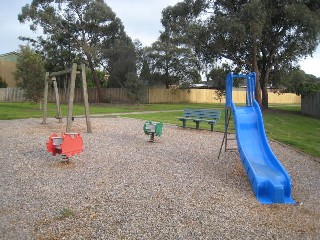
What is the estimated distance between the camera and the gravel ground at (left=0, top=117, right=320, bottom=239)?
4539 mm

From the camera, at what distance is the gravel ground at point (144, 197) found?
454 cm

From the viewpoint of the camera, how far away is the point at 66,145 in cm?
761

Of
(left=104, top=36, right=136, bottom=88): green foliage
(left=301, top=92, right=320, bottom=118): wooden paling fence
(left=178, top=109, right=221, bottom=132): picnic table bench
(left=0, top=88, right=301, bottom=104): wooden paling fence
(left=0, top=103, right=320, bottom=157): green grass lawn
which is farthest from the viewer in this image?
(left=0, top=88, right=301, bottom=104): wooden paling fence

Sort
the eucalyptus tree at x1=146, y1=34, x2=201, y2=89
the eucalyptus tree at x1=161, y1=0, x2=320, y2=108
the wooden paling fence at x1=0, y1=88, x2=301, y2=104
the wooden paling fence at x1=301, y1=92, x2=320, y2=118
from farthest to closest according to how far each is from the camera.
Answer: the eucalyptus tree at x1=146, y1=34, x2=201, y2=89, the wooden paling fence at x1=0, y1=88, x2=301, y2=104, the wooden paling fence at x1=301, y1=92, x2=320, y2=118, the eucalyptus tree at x1=161, y1=0, x2=320, y2=108

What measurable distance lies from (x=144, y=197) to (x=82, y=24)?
3338cm

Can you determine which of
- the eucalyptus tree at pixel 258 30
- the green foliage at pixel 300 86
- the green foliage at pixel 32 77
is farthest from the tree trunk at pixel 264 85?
the green foliage at pixel 32 77

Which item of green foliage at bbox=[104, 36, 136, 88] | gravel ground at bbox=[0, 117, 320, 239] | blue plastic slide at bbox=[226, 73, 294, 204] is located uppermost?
green foliage at bbox=[104, 36, 136, 88]

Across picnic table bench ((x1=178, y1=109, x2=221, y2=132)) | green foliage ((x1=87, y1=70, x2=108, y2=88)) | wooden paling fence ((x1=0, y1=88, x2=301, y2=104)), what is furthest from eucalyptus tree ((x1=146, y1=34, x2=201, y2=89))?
picnic table bench ((x1=178, y1=109, x2=221, y2=132))

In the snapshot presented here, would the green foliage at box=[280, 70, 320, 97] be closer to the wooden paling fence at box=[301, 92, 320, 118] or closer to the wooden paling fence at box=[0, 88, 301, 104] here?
the wooden paling fence at box=[301, 92, 320, 118]

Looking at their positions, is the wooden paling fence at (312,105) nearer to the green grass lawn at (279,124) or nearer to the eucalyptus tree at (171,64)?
the green grass lawn at (279,124)

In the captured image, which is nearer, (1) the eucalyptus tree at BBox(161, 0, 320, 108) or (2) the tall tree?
(1) the eucalyptus tree at BBox(161, 0, 320, 108)

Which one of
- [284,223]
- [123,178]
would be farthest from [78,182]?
[284,223]

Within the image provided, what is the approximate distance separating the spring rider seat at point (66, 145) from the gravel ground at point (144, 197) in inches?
11.3

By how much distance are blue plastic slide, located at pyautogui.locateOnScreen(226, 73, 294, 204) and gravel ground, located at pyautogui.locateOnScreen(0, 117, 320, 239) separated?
23 centimetres
